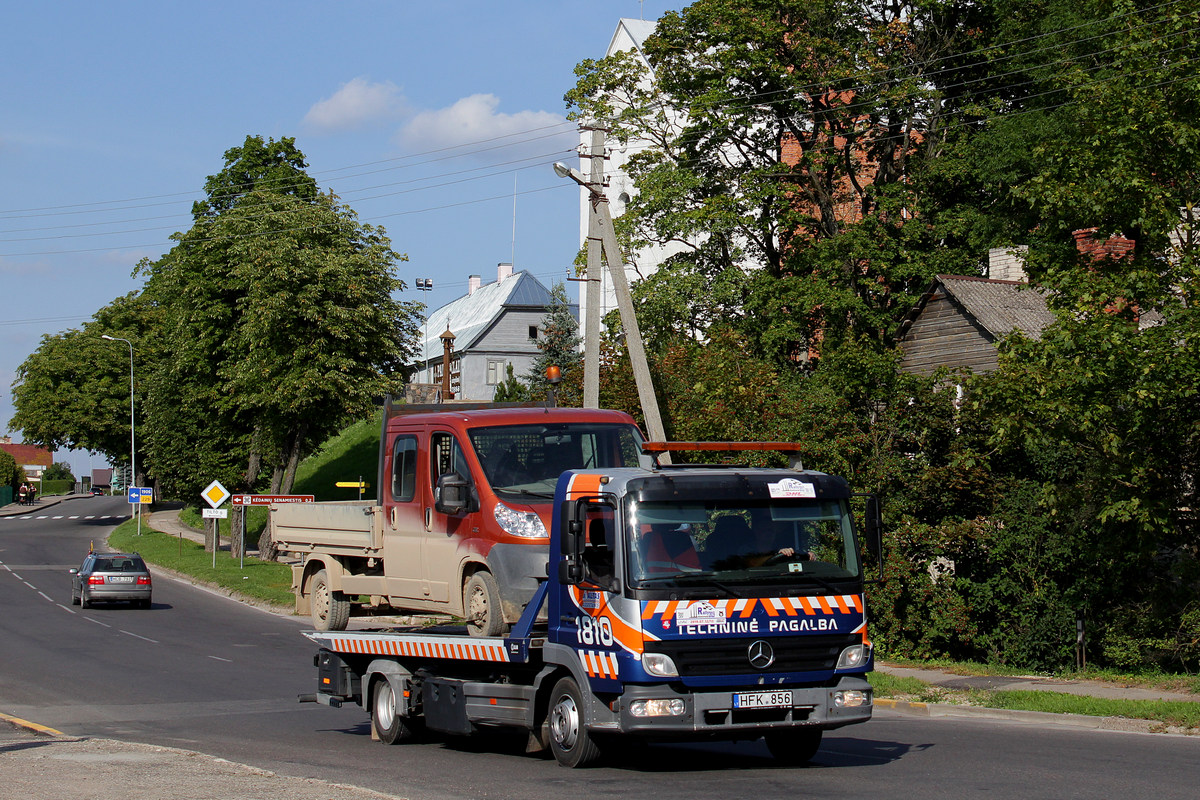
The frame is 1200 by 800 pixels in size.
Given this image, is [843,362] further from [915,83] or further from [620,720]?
[915,83]

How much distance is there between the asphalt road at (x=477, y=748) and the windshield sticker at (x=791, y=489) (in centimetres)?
214

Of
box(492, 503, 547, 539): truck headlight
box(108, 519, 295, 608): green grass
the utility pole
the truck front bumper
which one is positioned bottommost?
box(108, 519, 295, 608): green grass

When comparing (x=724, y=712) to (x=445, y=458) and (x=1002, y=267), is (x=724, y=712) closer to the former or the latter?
(x=445, y=458)

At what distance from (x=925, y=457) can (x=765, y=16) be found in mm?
21804

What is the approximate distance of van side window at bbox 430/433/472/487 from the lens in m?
11.6

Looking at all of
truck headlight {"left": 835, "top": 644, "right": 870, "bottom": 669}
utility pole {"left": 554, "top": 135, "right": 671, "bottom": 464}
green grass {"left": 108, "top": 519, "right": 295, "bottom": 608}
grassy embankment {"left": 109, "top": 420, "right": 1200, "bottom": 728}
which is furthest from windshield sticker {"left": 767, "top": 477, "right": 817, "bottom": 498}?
green grass {"left": 108, "top": 519, "right": 295, "bottom": 608}

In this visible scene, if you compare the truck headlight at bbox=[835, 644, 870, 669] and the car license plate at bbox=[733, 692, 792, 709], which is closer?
the car license plate at bbox=[733, 692, 792, 709]

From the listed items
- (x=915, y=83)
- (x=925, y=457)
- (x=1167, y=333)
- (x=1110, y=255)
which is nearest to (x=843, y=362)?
(x=925, y=457)

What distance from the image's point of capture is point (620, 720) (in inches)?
371

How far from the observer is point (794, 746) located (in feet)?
35.4

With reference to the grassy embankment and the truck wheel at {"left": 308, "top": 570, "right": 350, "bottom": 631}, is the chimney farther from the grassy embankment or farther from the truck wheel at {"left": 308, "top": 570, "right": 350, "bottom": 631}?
the truck wheel at {"left": 308, "top": 570, "right": 350, "bottom": 631}

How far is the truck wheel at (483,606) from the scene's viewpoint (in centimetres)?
1113

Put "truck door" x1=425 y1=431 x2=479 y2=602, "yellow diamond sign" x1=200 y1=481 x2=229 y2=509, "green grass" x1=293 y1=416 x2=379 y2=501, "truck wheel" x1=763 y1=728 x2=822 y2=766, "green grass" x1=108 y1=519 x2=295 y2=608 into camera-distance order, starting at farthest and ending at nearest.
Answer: "green grass" x1=293 y1=416 x2=379 y2=501 < "yellow diamond sign" x1=200 y1=481 x2=229 y2=509 < "green grass" x1=108 y1=519 x2=295 y2=608 < "truck door" x1=425 y1=431 x2=479 y2=602 < "truck wheel" x1=763 y1=728 x2=822 y2=766

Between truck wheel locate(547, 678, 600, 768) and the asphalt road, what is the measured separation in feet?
0.54
